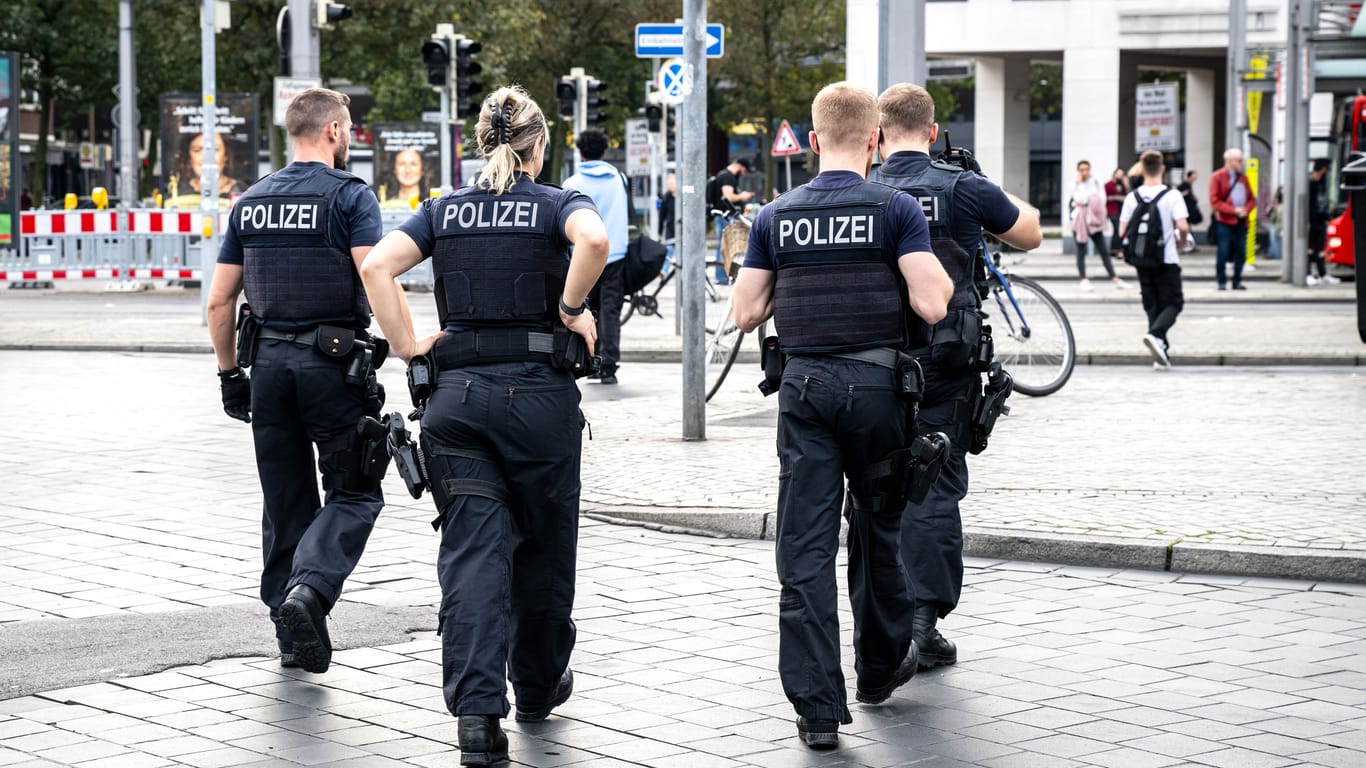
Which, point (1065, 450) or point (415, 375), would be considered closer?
point (415, 375)

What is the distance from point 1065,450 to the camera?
413 inches

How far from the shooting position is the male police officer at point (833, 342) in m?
5.14

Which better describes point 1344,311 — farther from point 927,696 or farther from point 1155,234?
point 927,696

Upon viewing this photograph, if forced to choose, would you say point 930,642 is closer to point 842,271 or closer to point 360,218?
point 842,271

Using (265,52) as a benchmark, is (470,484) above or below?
below

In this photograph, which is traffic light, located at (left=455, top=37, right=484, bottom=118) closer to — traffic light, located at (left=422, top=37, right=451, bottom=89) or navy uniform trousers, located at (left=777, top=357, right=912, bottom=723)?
traffic light, located at (left=422, top=37, right=451, bottom=89)

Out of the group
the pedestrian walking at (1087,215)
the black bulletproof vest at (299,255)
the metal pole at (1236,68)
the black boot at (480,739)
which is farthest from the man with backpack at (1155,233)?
the metal pole at (1236,68)

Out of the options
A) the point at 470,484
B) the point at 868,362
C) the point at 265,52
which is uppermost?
the point at 265,52

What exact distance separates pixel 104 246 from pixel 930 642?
22.4 metres

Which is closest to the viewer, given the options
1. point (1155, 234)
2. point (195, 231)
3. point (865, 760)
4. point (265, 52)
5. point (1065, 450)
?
point (865, 760)

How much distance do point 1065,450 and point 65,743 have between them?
21.9 ft

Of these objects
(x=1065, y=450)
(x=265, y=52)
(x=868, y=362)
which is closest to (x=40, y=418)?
(x=1065, y=450)

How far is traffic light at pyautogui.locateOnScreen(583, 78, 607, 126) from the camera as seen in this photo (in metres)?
32.2

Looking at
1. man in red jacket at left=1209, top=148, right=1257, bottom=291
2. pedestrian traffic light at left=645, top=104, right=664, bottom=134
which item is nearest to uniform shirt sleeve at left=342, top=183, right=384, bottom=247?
man in red jacket at left=1209, top=148, right=1257, bottom=291
